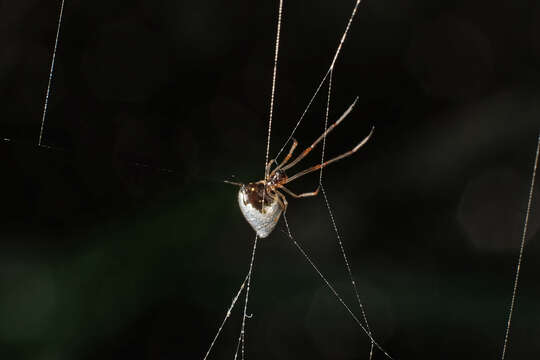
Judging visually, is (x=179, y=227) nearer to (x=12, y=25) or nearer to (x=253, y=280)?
(x=253, y=280)

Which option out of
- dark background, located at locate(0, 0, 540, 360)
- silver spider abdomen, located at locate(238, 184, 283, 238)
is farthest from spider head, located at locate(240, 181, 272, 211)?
dark background, located at locate(0, 0, 540, 360)

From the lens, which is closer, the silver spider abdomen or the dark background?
the silver spider abdomen

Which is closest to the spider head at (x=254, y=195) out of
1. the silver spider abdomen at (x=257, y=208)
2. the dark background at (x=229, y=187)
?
the silver spider abdomen at (x=257, y=208)

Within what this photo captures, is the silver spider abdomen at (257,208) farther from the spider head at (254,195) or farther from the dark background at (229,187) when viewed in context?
the dark background at (229,187)

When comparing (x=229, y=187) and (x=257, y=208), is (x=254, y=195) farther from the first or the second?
(x=229, y=187)

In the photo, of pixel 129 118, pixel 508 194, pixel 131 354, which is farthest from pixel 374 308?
pixel 129 118

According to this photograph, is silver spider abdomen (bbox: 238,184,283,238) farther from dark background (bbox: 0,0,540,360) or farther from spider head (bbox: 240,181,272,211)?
dark background (bbox: 0,0,540,360)

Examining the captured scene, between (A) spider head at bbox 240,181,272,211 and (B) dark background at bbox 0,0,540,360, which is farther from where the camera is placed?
(B) dark background at bbox 0,0,540,360
